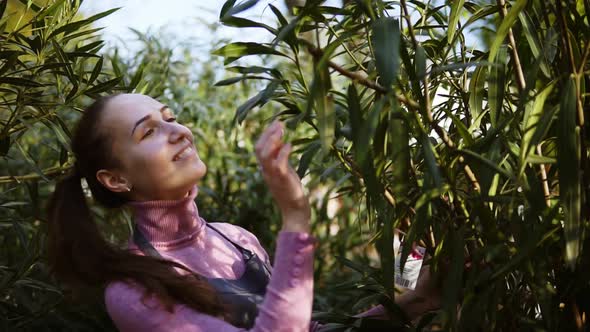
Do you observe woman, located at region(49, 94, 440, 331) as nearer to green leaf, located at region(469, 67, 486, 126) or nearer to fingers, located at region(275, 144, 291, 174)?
fingers, located at region(275, 144, 291, 174)

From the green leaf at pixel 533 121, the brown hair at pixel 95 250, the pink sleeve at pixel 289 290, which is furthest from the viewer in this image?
the brown hair at pixel 95 250

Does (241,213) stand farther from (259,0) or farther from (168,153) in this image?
(259,0)

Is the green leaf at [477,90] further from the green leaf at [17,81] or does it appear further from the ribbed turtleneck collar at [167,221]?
the green leaf at [17,81]

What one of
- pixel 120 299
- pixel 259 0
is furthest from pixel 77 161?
pixel 259 0

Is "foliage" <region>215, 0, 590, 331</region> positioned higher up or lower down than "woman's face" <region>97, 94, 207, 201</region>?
higher up

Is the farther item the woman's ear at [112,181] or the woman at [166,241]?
the woman's ear at [112,181]

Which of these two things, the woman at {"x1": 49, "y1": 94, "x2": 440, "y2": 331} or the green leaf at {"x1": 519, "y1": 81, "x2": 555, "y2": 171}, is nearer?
the green leaf at {"x1": 519, "y1": 81, "x2": 555, "y2": 171}

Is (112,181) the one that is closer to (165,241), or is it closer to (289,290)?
(165,241)

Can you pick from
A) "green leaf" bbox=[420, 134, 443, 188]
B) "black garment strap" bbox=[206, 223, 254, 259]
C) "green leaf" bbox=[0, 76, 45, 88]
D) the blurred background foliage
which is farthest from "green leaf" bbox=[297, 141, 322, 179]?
"green leaf" bbox=[0, 76, 45, 88]

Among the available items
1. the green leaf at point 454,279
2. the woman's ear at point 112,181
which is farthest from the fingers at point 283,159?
the woman's ear at point 112,181

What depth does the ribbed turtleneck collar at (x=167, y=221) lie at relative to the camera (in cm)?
127

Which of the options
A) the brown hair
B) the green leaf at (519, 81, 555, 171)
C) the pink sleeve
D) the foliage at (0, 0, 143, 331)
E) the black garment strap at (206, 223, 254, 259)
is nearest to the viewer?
the green leaf at (519, 81, 555, 171)

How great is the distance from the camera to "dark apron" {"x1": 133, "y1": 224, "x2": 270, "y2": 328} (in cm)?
123

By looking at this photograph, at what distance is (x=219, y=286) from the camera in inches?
49.2
